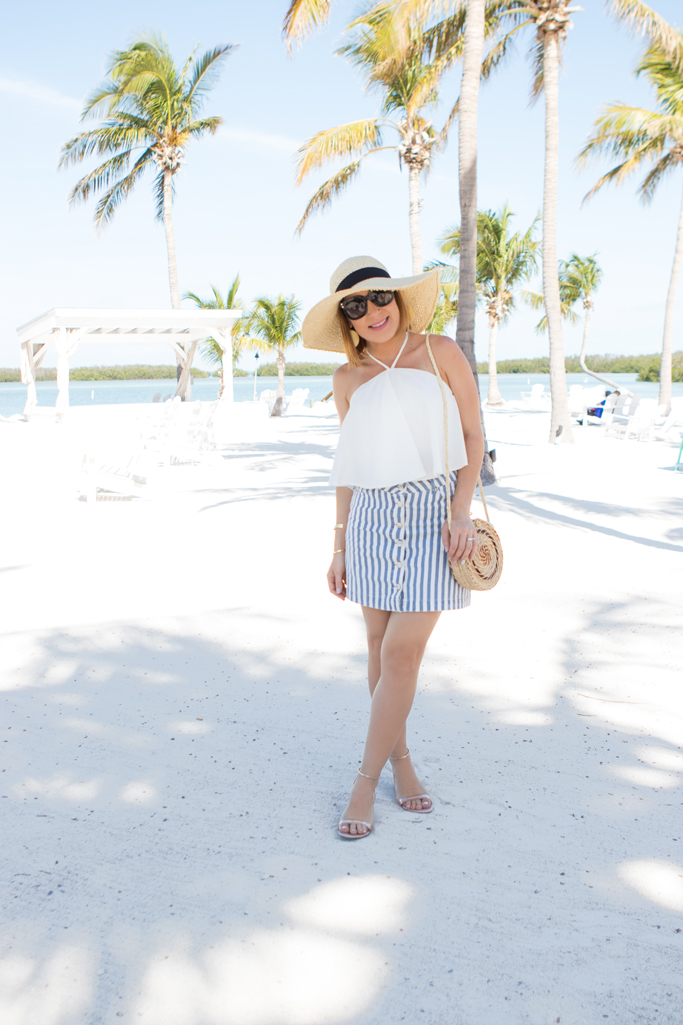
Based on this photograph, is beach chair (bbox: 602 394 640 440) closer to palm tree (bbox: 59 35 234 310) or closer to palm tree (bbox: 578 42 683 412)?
palm tree (bbox: 578 42 683 412)

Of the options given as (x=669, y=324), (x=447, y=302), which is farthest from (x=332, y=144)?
(x=447, y=302)

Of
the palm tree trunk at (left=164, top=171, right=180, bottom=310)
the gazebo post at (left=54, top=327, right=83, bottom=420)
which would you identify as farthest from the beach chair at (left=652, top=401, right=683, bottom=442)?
the palm tree trunk at (left=164, top=171, right=180, bottom=310)

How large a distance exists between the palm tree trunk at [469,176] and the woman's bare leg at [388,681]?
269 inches

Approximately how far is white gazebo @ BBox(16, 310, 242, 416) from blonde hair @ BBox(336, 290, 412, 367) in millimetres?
14662

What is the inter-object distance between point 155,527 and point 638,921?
5.62 m

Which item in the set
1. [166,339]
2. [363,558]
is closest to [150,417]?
[166,339]

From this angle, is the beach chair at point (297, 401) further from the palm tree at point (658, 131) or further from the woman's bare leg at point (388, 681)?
the woman's bare leg at point (388, 681)

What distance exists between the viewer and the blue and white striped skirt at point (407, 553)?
7.14 ft

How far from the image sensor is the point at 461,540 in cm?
217

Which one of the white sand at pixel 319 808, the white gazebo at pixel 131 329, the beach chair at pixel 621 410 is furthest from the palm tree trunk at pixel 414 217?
the white sand at pixel 319 808

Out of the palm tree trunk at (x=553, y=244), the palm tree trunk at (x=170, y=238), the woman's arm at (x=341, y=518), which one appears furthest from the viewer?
the palm tree trunk at (x=170, y=238)

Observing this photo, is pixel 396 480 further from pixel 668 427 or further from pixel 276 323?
pixel 276 323

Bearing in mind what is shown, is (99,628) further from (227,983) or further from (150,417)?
(150,417)

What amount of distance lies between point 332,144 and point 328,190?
1.87 m
